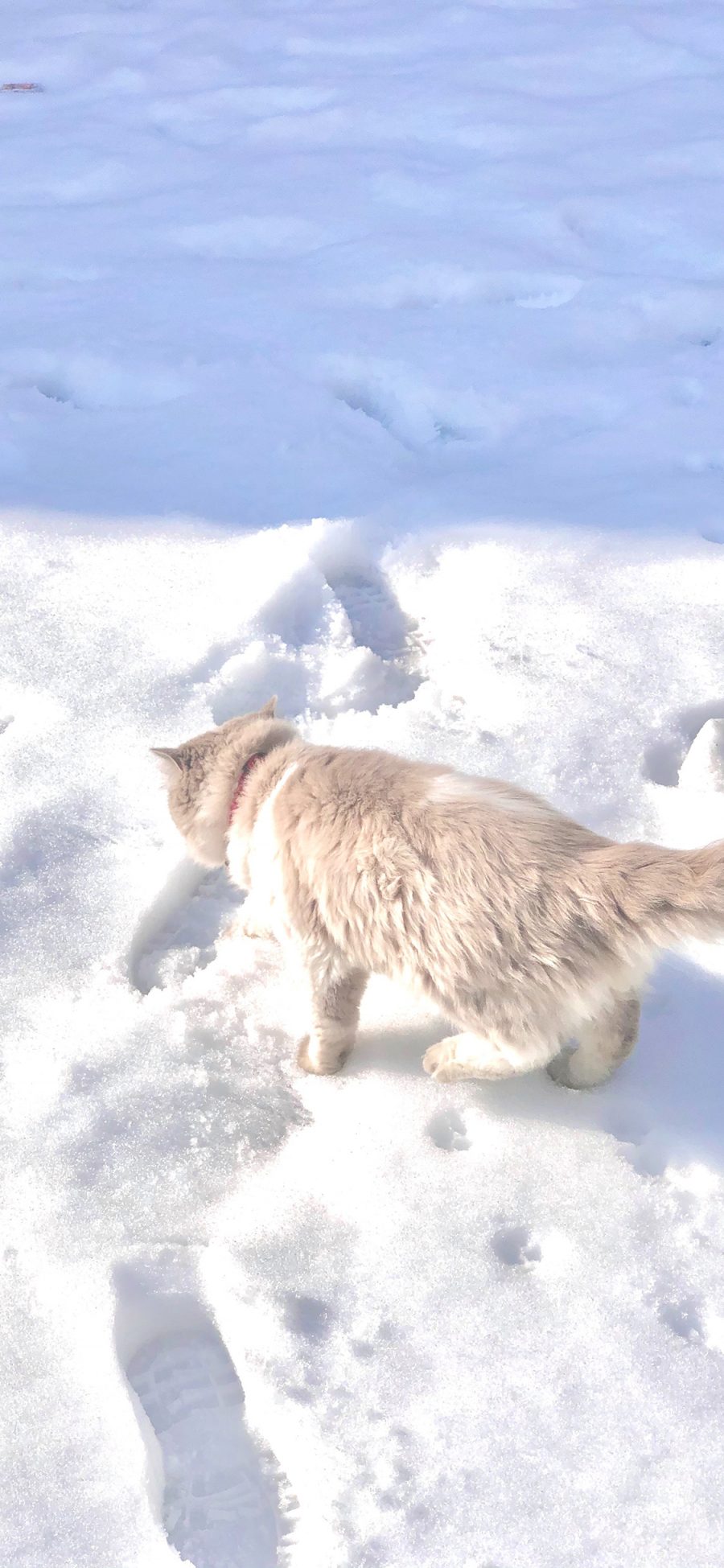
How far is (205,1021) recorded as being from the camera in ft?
8.43

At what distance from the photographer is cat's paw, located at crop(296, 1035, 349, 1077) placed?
2459 millimetres

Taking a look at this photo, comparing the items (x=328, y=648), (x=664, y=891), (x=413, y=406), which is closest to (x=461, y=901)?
(x=664, y=891)

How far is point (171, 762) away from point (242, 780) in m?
0.18

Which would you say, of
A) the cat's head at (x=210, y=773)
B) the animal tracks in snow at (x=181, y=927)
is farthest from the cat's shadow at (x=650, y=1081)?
the cat's head at (x=210, y=773)

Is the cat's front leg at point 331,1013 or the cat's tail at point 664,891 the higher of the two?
the cat's tail at point 664,891

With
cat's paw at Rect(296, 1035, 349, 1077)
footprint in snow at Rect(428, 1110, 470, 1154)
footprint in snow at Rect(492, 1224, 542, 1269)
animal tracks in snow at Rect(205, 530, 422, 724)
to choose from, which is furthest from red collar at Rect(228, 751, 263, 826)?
footprint in snow at Rect(492, 1224, 542, 1269)

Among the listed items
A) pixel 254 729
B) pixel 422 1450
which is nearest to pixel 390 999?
pixel 254 729

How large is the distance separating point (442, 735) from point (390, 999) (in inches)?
32.8

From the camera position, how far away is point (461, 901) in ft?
6.96

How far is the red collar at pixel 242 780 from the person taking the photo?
2561 millimetres

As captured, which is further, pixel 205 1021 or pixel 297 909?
pixel 205 1021

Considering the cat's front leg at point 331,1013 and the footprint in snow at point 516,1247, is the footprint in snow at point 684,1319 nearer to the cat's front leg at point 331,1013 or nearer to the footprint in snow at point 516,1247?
the footprint in snow at point 516,1247

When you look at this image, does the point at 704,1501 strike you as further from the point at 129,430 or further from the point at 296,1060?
the point at 129,430

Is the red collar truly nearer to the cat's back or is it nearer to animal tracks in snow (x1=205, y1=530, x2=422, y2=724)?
the cat's back
